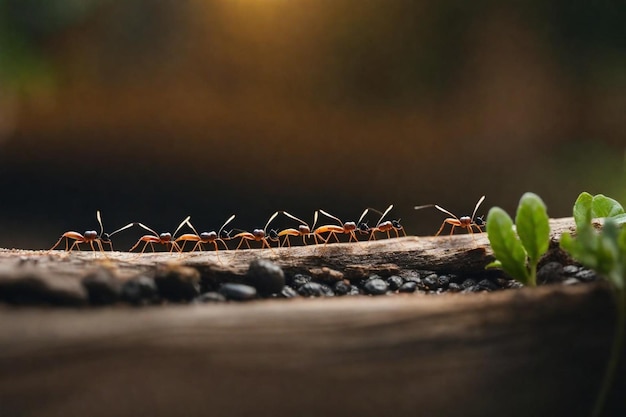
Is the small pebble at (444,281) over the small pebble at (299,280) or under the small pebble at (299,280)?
under

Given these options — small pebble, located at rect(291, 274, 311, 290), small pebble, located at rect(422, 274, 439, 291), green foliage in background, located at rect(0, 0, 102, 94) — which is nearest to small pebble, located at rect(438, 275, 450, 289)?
small pebble, located at rect(422, 274, 439, 291)

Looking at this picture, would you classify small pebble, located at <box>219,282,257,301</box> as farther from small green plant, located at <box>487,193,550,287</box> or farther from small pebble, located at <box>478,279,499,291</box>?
small pebble, located at <box>478,279,499,291</box>

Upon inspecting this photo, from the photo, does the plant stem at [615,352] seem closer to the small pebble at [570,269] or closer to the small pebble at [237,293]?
the small pebble at [570,269]

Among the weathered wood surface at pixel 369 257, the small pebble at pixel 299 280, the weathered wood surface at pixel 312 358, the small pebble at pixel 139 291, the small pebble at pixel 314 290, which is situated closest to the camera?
the weathered wood surface at pixel 312 358

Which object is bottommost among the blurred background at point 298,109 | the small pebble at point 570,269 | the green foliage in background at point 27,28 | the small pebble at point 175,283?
the small pebble at point 570,269

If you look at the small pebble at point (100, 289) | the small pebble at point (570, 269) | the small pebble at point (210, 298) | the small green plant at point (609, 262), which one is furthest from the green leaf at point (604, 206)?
the small pebble at point (100, 289)

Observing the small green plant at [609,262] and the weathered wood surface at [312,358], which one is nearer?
the weathered wood surface at [312,358]

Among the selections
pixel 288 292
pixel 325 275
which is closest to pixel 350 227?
pixel 325 275
